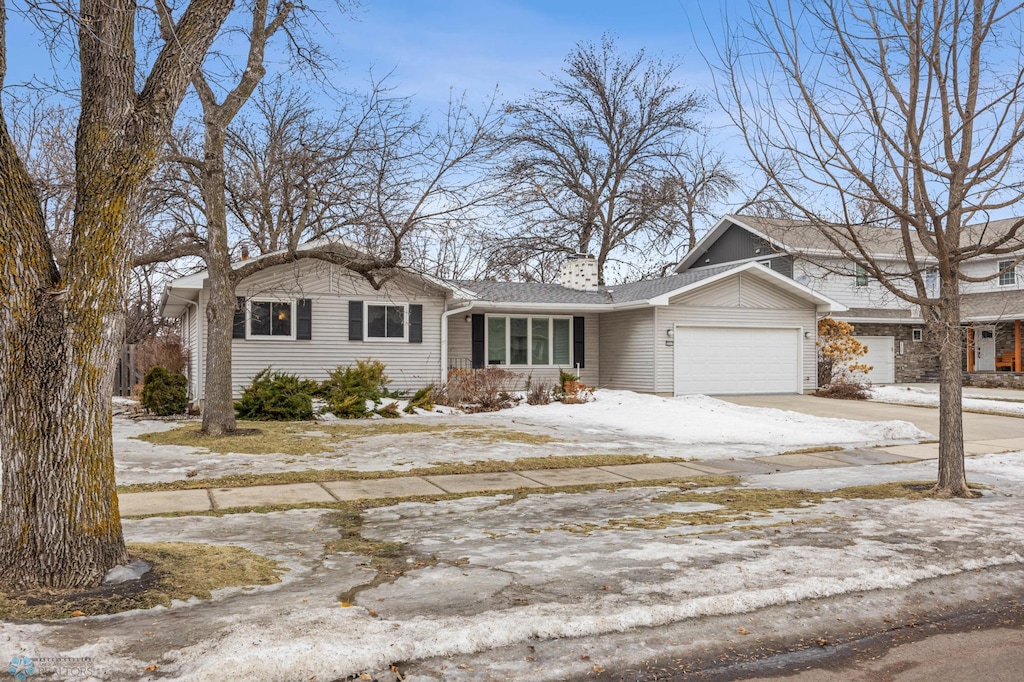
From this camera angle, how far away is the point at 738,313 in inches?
945

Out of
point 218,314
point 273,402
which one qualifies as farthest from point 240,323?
point 218,314

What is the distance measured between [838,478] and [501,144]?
8.00 m

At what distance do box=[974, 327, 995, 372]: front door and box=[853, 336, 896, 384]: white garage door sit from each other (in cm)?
508

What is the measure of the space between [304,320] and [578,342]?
867 cm

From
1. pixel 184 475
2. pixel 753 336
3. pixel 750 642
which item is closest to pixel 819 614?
pixel 750 642

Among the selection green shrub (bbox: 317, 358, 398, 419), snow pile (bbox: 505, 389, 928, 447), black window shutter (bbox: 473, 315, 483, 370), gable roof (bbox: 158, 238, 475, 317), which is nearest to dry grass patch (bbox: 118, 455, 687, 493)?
snow pile (bbox: 505, 389, 928, 447)

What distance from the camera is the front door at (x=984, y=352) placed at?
3319 cm

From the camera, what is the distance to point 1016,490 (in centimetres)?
871

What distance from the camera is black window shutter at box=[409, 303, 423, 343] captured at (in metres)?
21.0

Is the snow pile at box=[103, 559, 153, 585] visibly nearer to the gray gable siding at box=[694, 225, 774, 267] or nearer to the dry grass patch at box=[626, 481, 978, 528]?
the dry grass patch at box=[626, 481, 978, 528]

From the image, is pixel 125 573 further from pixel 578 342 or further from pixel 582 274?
pixel 582 274

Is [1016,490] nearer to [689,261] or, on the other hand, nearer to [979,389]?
[979,389]

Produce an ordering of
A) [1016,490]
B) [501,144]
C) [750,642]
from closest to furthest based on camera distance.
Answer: [750,642]
[1016,490]
[501,144]

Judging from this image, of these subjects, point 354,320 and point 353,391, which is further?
point 354,320
